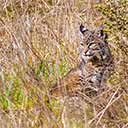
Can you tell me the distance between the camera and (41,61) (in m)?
5.73

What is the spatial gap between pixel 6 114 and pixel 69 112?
43 cm

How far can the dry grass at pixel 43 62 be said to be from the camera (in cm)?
467

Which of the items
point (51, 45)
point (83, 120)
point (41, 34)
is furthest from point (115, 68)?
point (41, 34)

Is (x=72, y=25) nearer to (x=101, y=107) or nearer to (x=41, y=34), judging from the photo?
(x=41, y=34)

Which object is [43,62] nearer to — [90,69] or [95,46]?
[90,69]

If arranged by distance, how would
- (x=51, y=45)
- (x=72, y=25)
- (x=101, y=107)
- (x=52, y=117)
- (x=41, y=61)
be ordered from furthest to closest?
(x=72, y=25)
(x=51, y=45)
(x=41, y=61)
(x=101, y=107)
(x=52, y=117)

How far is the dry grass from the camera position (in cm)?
467

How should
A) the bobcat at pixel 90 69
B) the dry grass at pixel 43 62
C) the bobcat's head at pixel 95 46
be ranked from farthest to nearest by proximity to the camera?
the bobcat's head at pixel 95 46
the bobcat at pixel 90 69
the dry grass at pixel 43 62

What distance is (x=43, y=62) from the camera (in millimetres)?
5727

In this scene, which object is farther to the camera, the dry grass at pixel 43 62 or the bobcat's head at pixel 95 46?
the bobcat's head at pixel 95 46

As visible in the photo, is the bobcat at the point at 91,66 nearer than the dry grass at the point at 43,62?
No

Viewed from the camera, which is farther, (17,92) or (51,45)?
(51,45)

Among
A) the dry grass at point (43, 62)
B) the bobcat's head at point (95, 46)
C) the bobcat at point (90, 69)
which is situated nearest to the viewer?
the dry grass at point (43, 62)

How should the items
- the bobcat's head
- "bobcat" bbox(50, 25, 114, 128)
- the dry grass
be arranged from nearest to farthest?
the dry grass < "bobcat" bbox(50, 25, 114, 128) < the bobcat's head
